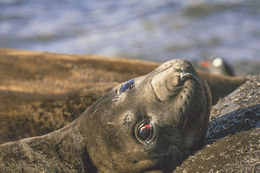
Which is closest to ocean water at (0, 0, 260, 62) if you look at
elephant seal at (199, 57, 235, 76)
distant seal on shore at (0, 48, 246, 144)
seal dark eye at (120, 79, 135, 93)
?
elephant seal at (199, 57, 235, 76)

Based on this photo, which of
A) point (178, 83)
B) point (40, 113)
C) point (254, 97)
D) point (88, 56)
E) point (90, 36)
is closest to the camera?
point (178, 83)

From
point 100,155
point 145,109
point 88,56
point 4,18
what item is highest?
point 145,109

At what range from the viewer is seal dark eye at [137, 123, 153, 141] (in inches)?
112

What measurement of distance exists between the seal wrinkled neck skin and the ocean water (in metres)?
6.27

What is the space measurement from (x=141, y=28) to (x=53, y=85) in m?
6.88

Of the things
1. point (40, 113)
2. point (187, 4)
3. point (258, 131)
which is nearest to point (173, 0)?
point (187, 4)

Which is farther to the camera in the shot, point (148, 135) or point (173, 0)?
point (173, 0)

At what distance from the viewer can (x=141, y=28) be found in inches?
447

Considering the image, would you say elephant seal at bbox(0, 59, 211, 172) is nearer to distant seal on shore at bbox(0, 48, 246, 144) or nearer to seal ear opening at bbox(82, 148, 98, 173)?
seal ear opening at bbox(82, 148, 98, 173)

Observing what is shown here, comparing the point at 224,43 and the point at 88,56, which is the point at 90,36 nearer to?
the point at 224,43

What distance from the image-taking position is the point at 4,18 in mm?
12703

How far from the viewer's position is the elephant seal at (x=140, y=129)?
9.33 feet

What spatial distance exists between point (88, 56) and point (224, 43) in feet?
17.6

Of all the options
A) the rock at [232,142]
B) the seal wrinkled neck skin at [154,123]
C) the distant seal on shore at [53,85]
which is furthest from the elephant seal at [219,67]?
the seal wrinkled neck skin at [154,123]
